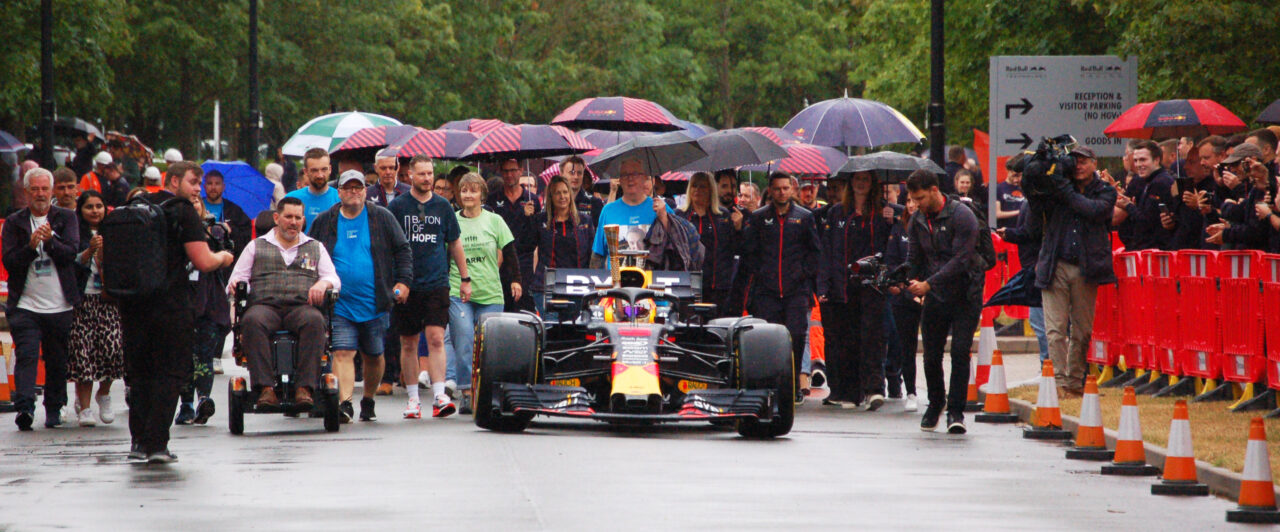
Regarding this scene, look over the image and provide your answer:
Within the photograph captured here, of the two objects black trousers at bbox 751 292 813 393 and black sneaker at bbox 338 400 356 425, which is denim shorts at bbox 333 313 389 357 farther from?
black trousers at bbox 751 292 813 393

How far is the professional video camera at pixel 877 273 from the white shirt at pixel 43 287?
581cm

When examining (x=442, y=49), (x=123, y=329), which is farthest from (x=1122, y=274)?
(x=442, y=49)

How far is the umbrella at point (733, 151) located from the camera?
18.0m

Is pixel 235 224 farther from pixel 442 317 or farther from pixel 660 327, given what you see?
pixel 660 327

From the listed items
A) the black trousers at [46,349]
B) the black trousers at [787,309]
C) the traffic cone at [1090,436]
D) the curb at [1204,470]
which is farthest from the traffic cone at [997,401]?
the black trousers at [46,349]

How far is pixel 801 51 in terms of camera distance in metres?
66.9

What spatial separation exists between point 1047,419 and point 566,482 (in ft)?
15.2

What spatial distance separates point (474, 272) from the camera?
16.1 meters

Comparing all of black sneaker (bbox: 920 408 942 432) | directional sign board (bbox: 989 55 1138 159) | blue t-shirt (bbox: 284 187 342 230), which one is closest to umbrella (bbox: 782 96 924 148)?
directional sign board (bbox: 989 55 1138 159)

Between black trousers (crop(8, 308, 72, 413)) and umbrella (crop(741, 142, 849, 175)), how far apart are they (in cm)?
845

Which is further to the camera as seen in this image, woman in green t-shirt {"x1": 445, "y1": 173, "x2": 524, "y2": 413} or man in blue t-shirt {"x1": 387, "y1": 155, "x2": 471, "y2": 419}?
woman in green t-shirt {"x1": 445, "y1": 173, "x2": 524, "y2": 413}

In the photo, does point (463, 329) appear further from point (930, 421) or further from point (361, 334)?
point (930, 421)

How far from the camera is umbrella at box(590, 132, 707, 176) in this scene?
17109 millimetres

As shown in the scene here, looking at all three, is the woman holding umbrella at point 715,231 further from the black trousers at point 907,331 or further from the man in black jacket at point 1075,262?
the man in black jacket at point 1075,262
